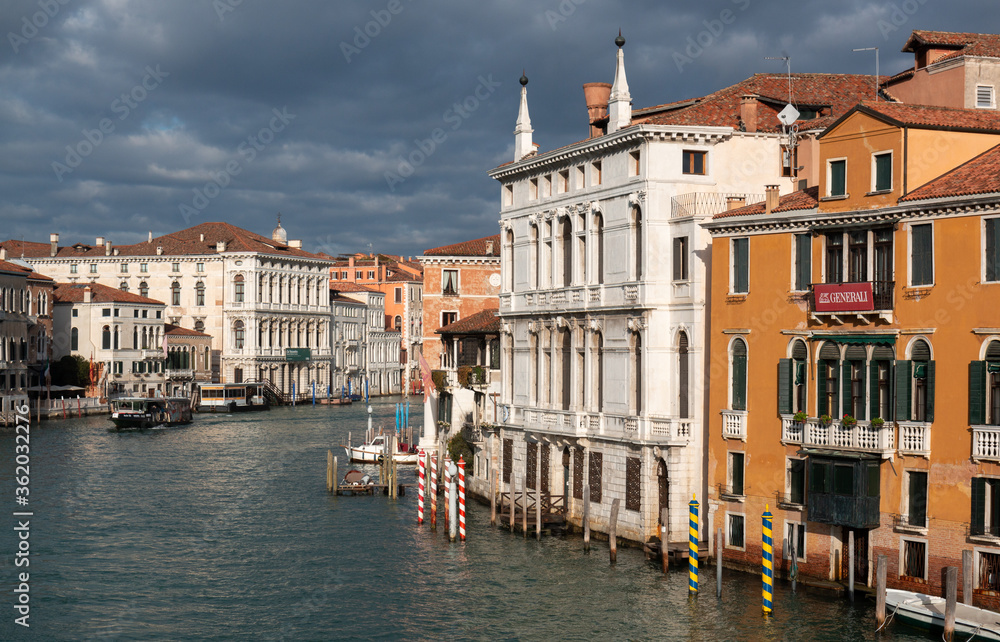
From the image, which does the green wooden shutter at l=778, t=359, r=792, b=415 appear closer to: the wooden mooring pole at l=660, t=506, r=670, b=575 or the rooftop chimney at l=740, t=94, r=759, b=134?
the wooden mooring pole at l=660, t=506, r=670, b=575

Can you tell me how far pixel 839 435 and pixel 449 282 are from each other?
27.0 m

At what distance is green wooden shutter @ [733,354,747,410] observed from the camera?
2436cm

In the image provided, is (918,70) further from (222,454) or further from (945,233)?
(222,454)

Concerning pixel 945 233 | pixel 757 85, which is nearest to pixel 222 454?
pixel 757 85

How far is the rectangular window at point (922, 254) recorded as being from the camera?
20859 millimetres

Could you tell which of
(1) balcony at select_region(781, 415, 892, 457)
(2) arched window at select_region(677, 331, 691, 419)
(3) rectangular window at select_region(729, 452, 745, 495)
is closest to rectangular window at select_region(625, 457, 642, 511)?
(2) arched window at select_region(677, 331, 691, 419)

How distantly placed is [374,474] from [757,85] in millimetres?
20780

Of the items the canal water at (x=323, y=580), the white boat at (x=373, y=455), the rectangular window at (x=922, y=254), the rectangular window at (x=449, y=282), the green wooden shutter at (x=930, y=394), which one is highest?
the rectangular window at (x=449, y=282)

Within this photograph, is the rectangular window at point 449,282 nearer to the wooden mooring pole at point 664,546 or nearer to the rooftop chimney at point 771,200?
the wooden mooring pole at point 664,546

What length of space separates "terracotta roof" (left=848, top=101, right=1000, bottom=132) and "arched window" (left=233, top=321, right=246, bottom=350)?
75101mm

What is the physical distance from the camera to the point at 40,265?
96000 millimetres

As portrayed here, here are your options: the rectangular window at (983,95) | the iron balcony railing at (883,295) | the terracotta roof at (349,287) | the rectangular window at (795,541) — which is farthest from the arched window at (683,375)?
the terracotta roof at (349,287)

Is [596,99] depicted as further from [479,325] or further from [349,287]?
[349,287]

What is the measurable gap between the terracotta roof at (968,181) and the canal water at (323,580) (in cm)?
698
